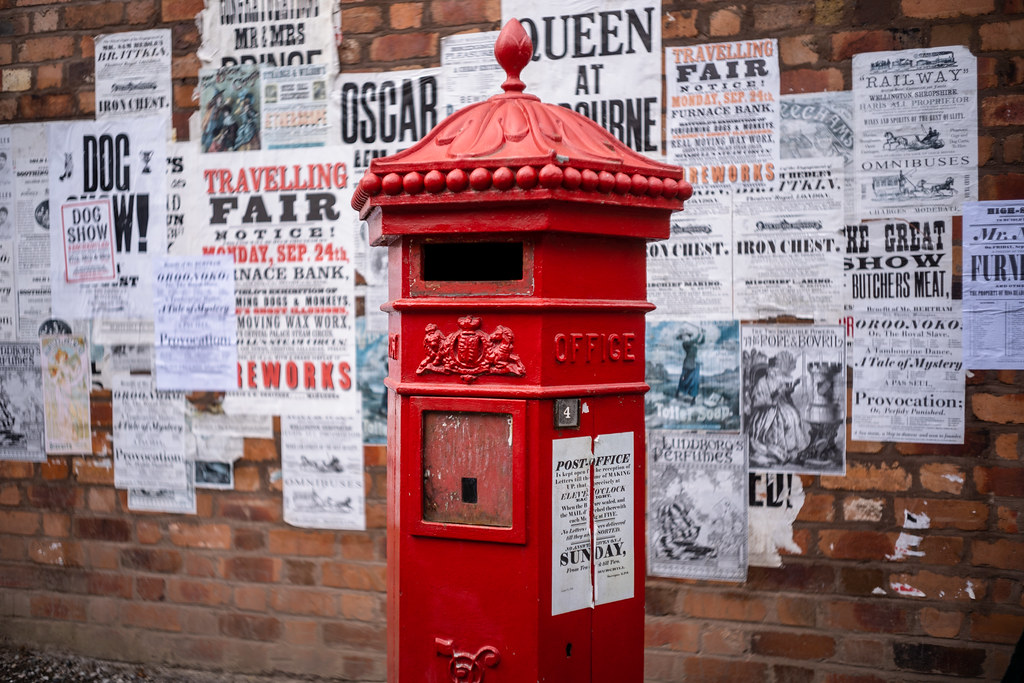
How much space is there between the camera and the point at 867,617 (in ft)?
11.6

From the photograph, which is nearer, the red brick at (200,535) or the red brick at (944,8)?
the red brick at (944,8)

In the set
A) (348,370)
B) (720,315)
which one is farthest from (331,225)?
(720,315)

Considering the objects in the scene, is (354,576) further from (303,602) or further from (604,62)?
(604,62)

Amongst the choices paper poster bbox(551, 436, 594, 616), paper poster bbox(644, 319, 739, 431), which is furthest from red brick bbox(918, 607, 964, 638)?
paper poster bbox(551, 436, 594, 616)

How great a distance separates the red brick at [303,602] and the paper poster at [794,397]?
6.98 feet

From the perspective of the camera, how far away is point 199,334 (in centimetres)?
431

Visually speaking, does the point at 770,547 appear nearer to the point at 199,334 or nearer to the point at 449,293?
the point at 449,293

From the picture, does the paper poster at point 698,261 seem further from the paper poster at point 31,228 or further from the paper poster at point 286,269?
the paper poster at point 31,228

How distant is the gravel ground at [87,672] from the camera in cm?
422

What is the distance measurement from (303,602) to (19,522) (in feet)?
5.60

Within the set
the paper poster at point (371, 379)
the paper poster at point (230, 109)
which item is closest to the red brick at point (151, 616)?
the paper poster at point (371, 379)

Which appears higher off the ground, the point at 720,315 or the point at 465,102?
the point at 465,102

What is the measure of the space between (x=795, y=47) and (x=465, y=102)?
147cm

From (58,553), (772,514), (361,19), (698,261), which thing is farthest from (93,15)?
(772,514)
